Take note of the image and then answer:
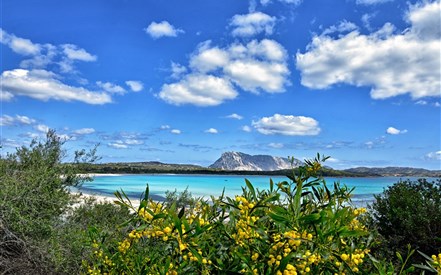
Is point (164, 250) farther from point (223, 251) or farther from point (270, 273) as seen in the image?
point (270, 273)

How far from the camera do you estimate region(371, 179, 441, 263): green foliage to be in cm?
749

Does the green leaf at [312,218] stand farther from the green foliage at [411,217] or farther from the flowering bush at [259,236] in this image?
the green foliage at [411,217]

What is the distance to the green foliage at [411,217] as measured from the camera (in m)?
7.49

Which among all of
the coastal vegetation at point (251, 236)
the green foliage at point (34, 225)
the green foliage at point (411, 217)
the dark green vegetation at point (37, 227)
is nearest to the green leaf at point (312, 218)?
the coastal vegetation at point (251, 236)

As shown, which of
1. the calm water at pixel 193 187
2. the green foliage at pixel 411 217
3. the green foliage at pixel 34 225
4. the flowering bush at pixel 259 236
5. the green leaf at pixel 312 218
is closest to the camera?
the green leaf at pixel 312 218

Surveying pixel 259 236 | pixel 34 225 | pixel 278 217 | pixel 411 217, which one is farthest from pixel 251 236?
pixel 411 217

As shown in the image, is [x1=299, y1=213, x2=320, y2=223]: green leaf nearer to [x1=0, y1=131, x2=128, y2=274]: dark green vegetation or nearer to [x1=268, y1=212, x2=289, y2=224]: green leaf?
[x1=268, y1=212, x2=289, y2=224]: green leaf

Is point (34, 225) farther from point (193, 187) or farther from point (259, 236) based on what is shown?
point (193, 187)

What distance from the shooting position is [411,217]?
763 cm

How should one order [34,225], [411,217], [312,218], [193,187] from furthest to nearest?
[193,187] → [411,217] → [34,225] → [312,218]

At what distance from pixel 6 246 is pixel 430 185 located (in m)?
8.71

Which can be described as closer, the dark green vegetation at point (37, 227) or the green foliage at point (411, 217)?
the dark green vegetation at point (37, 227)

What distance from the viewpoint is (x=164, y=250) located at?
6.81 feet

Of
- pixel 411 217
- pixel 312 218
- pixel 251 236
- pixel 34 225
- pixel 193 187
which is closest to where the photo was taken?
pixel 312 218
